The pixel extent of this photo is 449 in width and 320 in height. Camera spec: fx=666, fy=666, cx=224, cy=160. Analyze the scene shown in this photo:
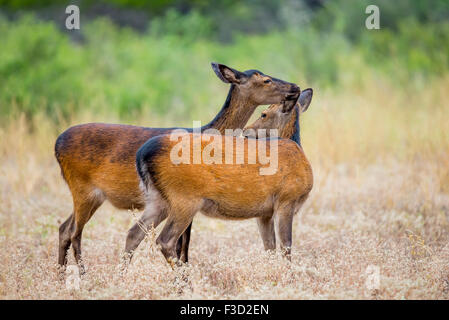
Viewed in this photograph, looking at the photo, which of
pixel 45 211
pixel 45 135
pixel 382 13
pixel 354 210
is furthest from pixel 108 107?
pixel 382 13

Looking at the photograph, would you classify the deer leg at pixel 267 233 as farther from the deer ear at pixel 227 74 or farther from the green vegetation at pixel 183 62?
the green vegetation at pixel 183 62

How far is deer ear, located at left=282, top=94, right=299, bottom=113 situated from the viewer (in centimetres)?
646

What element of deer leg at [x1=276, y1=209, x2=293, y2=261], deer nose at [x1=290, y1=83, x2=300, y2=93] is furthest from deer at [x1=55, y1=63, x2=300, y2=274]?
deer nose at [x1=290, y1=83, x2=300, y2=93]

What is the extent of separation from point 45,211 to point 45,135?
8.61ft

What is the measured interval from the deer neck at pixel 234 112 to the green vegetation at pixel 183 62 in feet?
16.5

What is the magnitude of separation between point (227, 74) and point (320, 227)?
212 cm

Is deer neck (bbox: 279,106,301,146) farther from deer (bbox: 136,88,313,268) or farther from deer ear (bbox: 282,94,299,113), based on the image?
deer (bbox: 136,88,313,268)

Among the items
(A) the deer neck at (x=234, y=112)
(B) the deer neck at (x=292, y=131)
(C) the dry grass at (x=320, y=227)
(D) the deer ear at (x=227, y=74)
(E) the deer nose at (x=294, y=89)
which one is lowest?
(C) the dry grass at (x=320, y=227)

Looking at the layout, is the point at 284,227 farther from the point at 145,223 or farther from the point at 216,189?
the point at 145,223

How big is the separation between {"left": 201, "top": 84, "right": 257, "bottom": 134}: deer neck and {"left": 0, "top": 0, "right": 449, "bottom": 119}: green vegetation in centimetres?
504

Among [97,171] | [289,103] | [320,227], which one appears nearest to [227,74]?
[289,103]

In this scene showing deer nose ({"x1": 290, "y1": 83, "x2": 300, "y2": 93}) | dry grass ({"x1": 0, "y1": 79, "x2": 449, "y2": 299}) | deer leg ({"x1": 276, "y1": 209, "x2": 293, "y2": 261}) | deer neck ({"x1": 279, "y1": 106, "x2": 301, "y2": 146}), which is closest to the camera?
dry grass ({"x1": 0, "y1": 79, "x2": 449, "y2": 299})

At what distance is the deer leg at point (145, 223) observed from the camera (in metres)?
5.43

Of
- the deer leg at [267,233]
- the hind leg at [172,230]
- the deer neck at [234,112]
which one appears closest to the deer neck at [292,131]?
the deer neck at [234,112]
